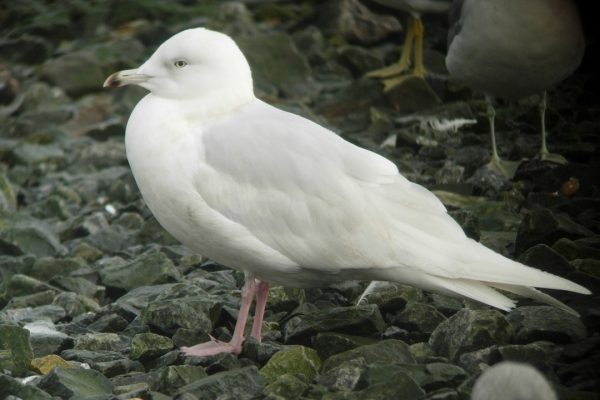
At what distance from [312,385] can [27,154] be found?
5864mm

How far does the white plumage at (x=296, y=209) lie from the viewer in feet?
17.4

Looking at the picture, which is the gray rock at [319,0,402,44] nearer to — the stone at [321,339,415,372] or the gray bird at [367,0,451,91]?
the gray bird at [367,0,451,91]

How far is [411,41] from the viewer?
11.4 metres

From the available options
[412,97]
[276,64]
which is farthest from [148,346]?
[276,64]

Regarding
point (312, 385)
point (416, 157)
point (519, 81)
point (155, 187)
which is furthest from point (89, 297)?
point (519, 81)

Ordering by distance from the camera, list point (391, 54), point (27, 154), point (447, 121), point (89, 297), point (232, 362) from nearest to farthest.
Answer: point (232, 362) < point (89, 297) < point (447, 121) < point (27, 154) < point (391, 54)

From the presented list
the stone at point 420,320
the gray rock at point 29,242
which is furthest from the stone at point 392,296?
the gray rock at point 29,242

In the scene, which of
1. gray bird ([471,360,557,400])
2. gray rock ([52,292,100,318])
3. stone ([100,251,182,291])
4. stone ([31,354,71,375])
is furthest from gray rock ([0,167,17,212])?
gray bird ([471,360,557,400])

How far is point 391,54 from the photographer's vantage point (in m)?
11.8

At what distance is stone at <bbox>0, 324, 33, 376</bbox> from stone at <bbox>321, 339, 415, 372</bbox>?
1.41 meters

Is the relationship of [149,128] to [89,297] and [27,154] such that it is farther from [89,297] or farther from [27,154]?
[27,154]

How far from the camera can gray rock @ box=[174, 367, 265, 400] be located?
15.9 feet

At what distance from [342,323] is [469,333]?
671mm

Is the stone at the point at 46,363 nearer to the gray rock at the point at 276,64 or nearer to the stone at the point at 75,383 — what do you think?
the stone at the point at 75,383
